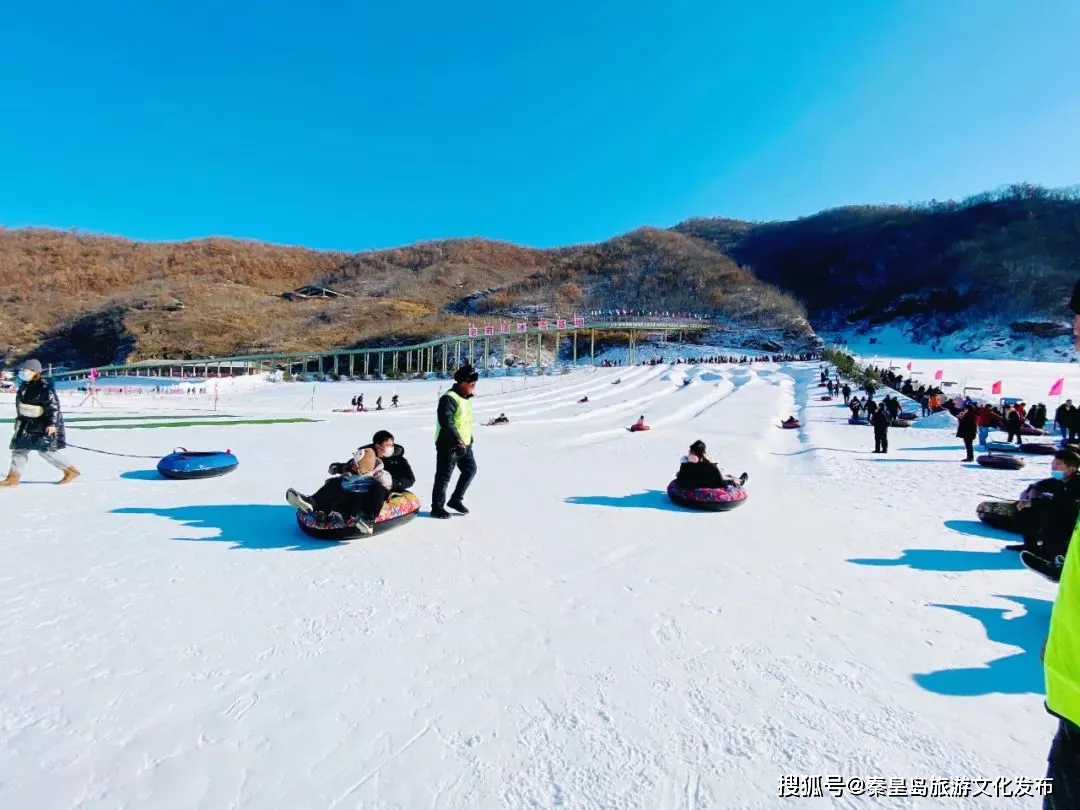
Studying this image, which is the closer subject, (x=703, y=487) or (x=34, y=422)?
(x=34, y=422)

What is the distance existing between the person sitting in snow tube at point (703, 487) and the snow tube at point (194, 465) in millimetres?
6658

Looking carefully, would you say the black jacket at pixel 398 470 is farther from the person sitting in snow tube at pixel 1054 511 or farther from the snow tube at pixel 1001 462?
the snow tube at pixel 1001 462

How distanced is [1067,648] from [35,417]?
31.4 ft

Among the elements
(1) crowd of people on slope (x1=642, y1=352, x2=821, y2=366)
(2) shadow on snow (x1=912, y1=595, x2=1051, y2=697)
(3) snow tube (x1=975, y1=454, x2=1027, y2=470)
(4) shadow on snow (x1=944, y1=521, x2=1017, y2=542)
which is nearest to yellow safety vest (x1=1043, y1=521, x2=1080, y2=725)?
(2) shadow on snow (x1=912, y1=595, x2=1051, y2=697)

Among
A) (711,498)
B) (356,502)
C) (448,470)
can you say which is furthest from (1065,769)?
(711,498)

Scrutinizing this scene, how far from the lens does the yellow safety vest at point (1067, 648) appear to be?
1.23 metres

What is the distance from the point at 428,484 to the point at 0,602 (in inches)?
208

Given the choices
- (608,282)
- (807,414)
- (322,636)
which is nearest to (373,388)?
(807,414)

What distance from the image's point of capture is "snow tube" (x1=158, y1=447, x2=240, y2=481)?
8039 millimetres

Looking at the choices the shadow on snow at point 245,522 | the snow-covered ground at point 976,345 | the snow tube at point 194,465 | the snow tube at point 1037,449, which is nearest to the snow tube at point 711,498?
the shadow on snow at point 245,522

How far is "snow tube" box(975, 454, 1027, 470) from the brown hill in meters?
61.8

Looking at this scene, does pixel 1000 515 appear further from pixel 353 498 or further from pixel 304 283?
pixel 304 283

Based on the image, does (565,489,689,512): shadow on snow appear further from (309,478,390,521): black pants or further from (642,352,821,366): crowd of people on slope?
(642,352,821,366): crowd of people on slope

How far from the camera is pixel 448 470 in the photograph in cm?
626
